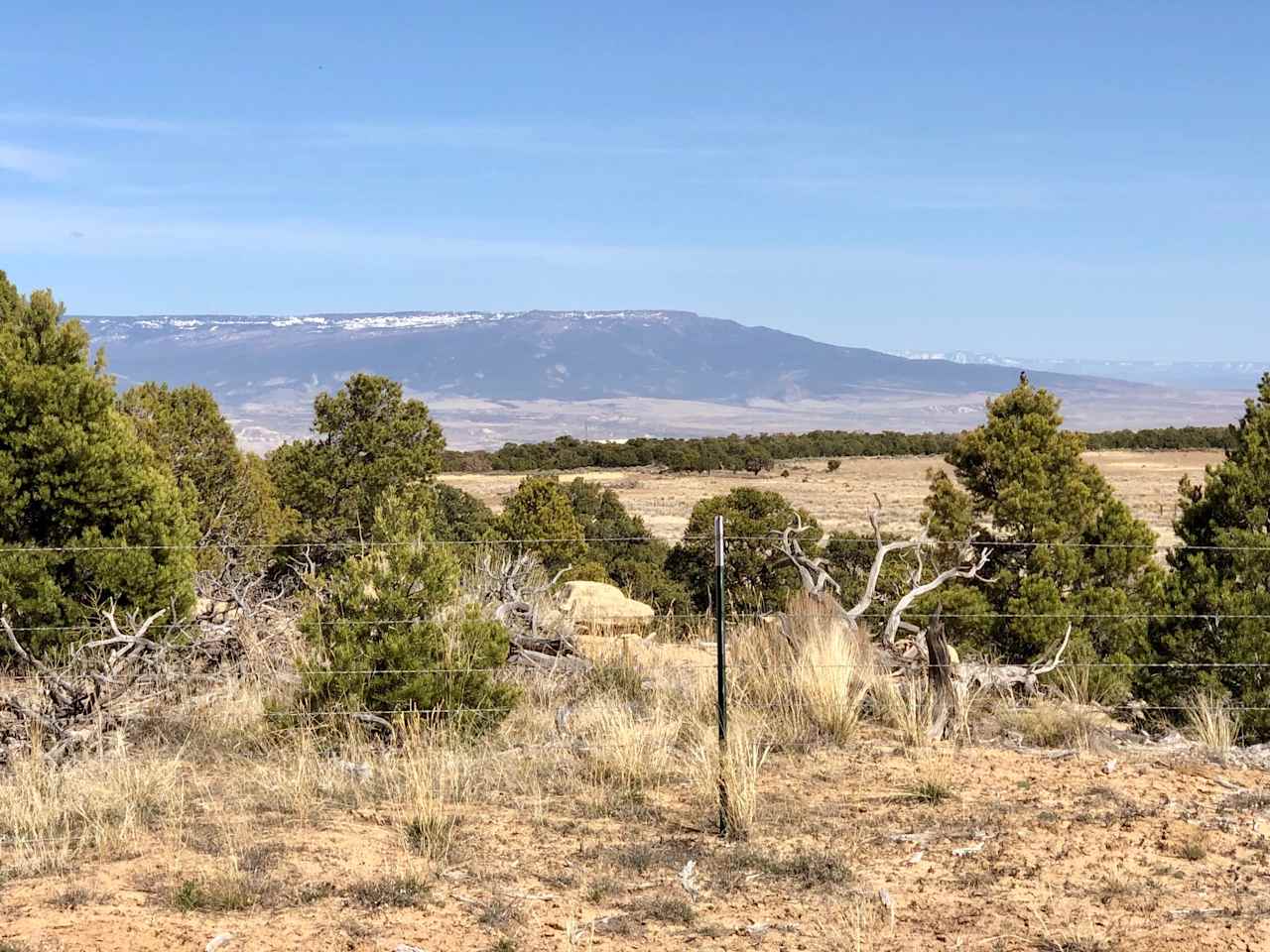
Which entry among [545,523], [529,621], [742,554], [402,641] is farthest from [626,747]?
[545,523]

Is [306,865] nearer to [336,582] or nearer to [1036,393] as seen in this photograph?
[336,582]

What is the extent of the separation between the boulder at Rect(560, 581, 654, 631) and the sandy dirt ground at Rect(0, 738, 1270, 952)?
7.09 meters

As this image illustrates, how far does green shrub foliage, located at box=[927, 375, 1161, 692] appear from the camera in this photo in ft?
42.5

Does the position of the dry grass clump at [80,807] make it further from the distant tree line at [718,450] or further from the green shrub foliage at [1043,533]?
the distant tree line at [718,450]

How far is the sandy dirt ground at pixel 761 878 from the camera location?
532 cm

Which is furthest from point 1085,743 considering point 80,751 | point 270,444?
point 270,444

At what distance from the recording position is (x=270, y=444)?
469 feet

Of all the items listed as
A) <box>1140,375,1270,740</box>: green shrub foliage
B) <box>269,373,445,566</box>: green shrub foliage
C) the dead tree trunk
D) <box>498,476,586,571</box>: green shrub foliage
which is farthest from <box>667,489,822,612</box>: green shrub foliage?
<box>1140,375,1270,740</box>: green shrub foliage

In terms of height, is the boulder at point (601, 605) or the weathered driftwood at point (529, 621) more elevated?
the weathered driftwood at point (529, 621)

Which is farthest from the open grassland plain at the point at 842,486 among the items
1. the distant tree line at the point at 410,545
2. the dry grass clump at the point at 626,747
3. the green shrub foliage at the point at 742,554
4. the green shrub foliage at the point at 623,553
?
the dry grass clump at the point at 626,747

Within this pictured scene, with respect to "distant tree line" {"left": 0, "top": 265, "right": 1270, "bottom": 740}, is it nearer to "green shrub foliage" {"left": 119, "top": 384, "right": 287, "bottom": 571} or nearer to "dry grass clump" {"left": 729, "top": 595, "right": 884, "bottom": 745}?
"green shrub foliage" {"left": 119, "top": 384, "right": 287, "bottom": 571}

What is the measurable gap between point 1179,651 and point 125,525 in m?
8.51

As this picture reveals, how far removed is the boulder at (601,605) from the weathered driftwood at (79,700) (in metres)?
5.87

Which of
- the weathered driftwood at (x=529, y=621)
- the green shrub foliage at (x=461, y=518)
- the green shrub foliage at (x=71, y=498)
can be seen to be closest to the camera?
the green shrub foliage at (x=71, y=498)
